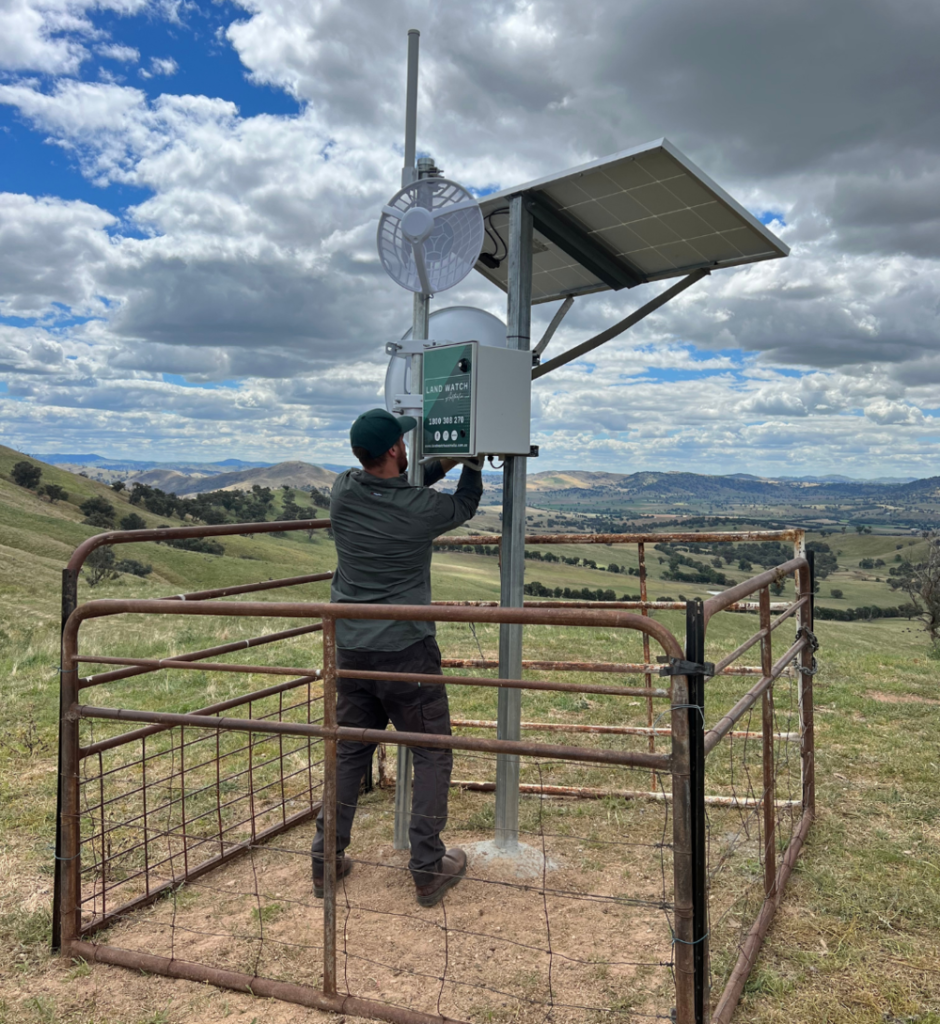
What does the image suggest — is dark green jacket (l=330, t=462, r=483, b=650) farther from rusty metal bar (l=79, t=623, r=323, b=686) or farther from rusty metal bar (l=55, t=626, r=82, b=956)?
rusty metal bar (l=55, t=626, r=82, b=956)

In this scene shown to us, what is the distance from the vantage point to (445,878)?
13.7 feet

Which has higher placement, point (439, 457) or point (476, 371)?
point (476, 371)

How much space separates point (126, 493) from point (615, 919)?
76486mm

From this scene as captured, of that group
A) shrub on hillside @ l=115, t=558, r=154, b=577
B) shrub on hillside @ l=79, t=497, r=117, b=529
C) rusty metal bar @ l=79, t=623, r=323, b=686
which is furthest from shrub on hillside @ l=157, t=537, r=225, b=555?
rusty metal bar @ l=79, t=623, r=323, b=686

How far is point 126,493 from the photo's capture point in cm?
7288

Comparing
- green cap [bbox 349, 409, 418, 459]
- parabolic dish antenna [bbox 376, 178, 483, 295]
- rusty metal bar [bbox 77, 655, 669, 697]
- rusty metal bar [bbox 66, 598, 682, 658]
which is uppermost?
parabolic dish antenna [bbox 376, 178, 483, 295]

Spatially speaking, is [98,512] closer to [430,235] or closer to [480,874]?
[430,235]

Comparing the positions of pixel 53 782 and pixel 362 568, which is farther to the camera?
pixel 53 782

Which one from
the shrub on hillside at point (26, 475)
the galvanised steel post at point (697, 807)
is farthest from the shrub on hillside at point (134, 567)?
the galvanised steel post at point (697, 807)

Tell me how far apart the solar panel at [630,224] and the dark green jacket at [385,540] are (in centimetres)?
190

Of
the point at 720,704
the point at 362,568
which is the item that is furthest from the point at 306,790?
the point at 720,704

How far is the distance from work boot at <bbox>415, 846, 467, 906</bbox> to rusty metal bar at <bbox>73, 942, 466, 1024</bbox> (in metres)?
0.82

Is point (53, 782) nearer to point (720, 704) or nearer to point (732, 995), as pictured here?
point (732, 995)

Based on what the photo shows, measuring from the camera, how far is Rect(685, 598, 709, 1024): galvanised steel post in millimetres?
2754
